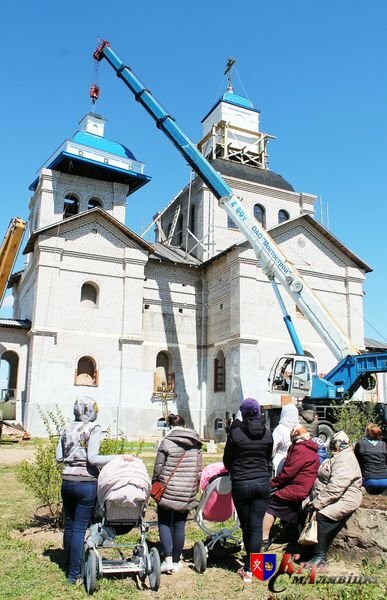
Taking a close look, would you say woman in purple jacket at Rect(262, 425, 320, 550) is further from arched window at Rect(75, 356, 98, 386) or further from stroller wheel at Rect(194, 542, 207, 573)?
arched window at Rect(75, 356, 98, 386)

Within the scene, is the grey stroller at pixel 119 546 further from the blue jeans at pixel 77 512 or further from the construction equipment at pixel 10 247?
the construction equipment at pixel 10 247

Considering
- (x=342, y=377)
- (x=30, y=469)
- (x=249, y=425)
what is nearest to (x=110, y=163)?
(x=342, y=377)

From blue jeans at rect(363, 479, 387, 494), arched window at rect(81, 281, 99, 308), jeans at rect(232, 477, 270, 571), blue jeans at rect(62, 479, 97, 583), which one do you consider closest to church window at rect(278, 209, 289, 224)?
arched window at rect(81, 281, 99, 308)

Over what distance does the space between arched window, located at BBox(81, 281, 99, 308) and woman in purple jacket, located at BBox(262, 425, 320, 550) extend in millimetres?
20930

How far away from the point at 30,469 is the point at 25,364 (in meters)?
18.4

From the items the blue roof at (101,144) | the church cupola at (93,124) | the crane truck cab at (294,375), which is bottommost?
the crane truck cab at (294,375)

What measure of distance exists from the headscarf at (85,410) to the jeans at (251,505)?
5.83ft

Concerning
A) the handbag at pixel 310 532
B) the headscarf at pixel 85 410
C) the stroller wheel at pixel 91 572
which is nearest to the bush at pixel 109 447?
the headscarf at pixel 85 410

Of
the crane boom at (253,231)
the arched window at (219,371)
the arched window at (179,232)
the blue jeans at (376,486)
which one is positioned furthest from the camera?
the arched window at (179,232)

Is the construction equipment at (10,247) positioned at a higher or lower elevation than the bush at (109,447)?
higher

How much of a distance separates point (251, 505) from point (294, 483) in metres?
0.90

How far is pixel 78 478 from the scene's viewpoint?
5887 millimetres

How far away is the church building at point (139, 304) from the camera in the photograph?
1013 inches

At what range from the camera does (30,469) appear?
8297 mm
